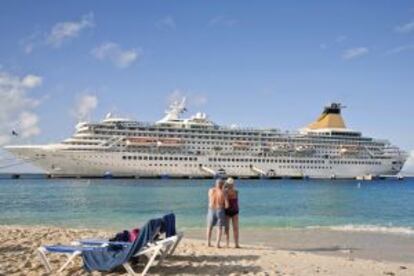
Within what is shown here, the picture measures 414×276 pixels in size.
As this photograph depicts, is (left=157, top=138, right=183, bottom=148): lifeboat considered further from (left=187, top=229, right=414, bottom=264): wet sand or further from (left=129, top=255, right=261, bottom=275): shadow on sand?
(left=129, top=255, right=261, bottom=275): shadow on sand

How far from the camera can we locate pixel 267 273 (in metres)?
7.54

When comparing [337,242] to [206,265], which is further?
[337,242]

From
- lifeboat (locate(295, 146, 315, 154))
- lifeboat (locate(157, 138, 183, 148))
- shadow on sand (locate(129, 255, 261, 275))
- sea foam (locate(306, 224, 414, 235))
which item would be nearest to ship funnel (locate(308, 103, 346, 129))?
lifeboat (locate(295, 146, 315, 154))

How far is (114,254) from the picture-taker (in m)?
7.37

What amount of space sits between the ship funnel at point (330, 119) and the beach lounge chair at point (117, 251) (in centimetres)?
8322

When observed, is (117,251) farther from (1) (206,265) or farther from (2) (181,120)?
(2) (181,120)

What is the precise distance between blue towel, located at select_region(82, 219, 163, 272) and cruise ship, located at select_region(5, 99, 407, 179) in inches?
2409

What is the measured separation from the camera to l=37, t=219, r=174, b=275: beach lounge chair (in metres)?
7.22

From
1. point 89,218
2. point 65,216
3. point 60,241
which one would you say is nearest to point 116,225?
point 89,218

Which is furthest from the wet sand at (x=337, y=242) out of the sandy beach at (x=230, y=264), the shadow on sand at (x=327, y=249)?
the sandy beach at (x=230, y=264)

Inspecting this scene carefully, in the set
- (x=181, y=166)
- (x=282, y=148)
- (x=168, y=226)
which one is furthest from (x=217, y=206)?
(x=282, y=148)

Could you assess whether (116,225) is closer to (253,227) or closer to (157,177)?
(253,227)

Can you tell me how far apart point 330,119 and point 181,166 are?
92.6 feet

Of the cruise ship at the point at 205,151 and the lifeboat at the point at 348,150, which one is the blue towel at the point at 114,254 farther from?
the lifeboat at the point at 348,150
